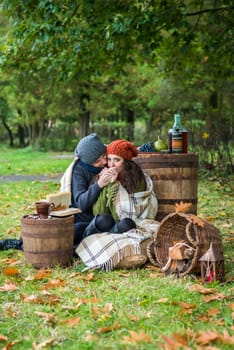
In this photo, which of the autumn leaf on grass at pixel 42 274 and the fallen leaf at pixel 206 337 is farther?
the autumn leaf on grass at pixel 42 274

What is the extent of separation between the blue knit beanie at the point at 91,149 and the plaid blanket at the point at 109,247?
2.51 ft

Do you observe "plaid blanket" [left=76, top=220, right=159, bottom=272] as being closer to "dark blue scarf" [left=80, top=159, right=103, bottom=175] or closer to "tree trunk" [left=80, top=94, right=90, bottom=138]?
"dark blue scarf" [left=80, top=159, right=103, bottom=175]

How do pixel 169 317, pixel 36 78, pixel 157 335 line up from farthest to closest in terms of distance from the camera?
1. pixel 36 78
2. pixel 169 317
3. pixel 157 335

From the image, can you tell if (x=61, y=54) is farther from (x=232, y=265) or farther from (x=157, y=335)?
(x=157, y=335)

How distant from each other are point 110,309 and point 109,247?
135 cm

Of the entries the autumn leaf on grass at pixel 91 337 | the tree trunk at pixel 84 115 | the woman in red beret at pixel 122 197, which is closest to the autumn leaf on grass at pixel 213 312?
the autumn leaf on grass at pixel 91 337

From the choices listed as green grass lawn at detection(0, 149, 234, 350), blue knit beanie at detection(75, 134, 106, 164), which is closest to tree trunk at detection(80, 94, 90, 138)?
blue knit beanie at detection(75, 134, 106, 164)

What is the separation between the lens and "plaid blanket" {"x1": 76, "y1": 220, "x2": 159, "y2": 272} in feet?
16.5

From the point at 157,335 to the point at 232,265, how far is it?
2.06 metres

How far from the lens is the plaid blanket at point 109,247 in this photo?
16.5 ft

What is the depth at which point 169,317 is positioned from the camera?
3645 mm

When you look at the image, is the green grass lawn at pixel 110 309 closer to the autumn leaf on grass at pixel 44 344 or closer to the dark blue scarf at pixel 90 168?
the autumn leaf on grass at pixel 44 344

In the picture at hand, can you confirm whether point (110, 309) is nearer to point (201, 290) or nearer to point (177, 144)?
point (201, 290)

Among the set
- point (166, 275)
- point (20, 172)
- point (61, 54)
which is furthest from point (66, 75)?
point (166, 275)
